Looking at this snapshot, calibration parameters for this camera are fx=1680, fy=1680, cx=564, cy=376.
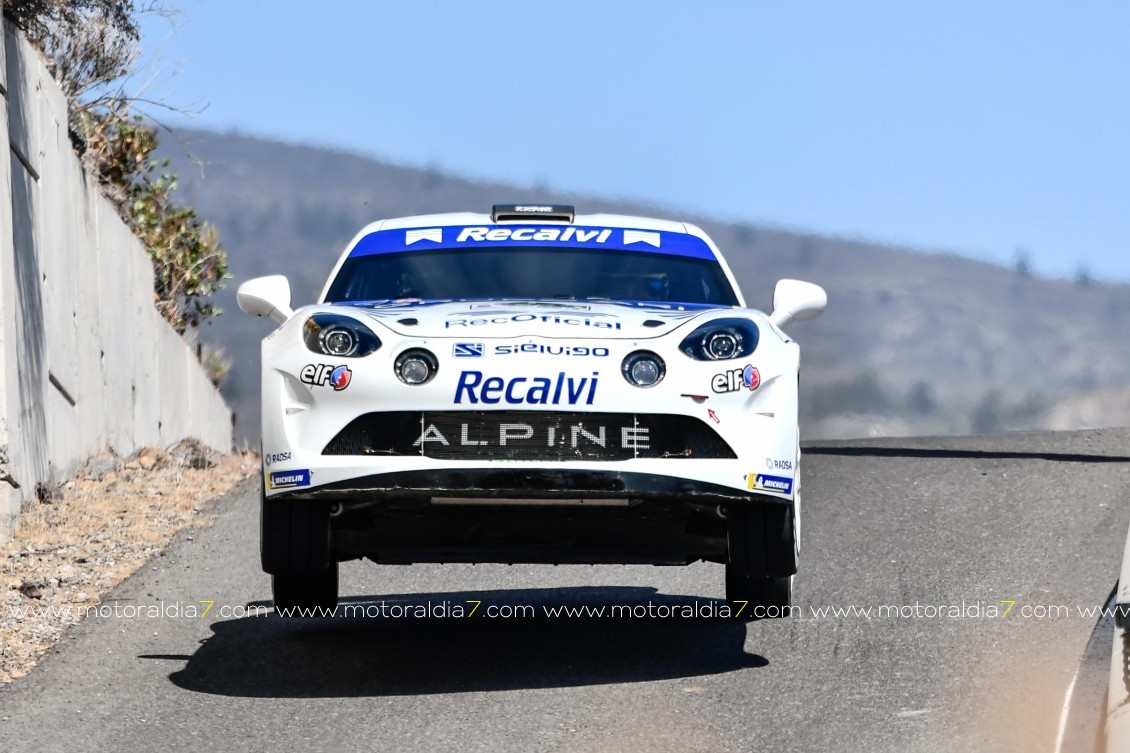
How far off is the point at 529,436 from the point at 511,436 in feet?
0.19

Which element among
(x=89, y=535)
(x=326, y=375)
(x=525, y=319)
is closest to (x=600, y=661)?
(x=525, y=319)

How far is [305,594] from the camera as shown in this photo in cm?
659

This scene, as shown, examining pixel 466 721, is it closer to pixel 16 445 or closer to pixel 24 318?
pixel 16 445

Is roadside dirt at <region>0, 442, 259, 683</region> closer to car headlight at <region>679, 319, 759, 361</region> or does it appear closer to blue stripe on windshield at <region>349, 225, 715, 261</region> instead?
blue stripe on windshield at <region>349, 225, 715, 261</region>

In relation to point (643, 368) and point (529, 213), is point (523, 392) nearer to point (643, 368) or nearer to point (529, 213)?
point (643, 368)

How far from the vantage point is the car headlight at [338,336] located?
18.5ft

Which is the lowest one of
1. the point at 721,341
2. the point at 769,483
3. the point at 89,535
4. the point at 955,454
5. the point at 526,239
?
the point at 955,454

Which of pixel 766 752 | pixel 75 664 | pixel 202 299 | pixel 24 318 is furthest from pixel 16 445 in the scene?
pixel 202 299

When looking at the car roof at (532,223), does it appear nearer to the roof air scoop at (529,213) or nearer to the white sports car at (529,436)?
the roof air scoop at (529,213)

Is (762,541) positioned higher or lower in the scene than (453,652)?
higher

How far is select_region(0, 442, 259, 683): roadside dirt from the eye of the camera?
7.20 metres

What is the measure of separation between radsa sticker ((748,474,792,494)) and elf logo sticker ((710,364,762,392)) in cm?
30

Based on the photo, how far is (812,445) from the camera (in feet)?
55.0

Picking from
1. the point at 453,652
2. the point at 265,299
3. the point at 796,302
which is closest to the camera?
the point at 453,652
